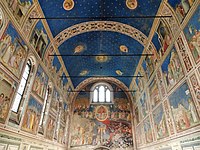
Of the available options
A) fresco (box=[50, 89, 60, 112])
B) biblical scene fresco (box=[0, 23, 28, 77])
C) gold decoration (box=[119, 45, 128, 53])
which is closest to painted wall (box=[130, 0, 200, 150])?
gold decoration (box=[119, 45, 128, 53])

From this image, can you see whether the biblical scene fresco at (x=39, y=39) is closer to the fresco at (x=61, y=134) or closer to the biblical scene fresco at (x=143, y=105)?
the fresco at (x=61, y=134)

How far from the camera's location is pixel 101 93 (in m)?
19.6

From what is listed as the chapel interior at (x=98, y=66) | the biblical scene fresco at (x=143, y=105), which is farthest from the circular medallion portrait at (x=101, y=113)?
the biblical scene fresco at (x=143, y=105)

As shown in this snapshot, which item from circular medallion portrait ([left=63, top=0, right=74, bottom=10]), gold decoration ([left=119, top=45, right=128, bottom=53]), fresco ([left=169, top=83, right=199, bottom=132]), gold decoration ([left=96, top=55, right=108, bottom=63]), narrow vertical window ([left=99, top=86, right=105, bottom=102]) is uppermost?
gold decoration ([left=96, top=55, right=108, bottom=63])

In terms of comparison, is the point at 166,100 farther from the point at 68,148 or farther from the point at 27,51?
the point at 68,148

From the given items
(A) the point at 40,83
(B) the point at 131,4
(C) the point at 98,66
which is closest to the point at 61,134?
(A) the point at 40,83

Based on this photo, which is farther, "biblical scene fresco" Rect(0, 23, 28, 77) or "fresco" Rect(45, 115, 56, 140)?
"fresco" Rect(45, 115, 56, 140)

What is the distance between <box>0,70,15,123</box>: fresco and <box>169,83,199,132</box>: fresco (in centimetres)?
748

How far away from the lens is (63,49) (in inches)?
491

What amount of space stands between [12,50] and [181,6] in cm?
762

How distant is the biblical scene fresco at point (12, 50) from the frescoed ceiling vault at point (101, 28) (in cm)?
203

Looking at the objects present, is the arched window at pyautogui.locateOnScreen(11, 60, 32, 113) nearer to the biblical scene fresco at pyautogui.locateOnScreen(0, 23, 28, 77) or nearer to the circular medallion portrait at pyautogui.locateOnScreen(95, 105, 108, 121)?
the biblical scene fresco at pyautogui.locateOnScreen(0, 23, 28, 77)

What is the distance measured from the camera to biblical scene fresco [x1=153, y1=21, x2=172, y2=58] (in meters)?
8.62

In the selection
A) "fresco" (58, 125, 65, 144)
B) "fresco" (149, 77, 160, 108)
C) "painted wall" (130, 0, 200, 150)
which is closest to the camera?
"painted wall" (130, 0, 200, 150)
